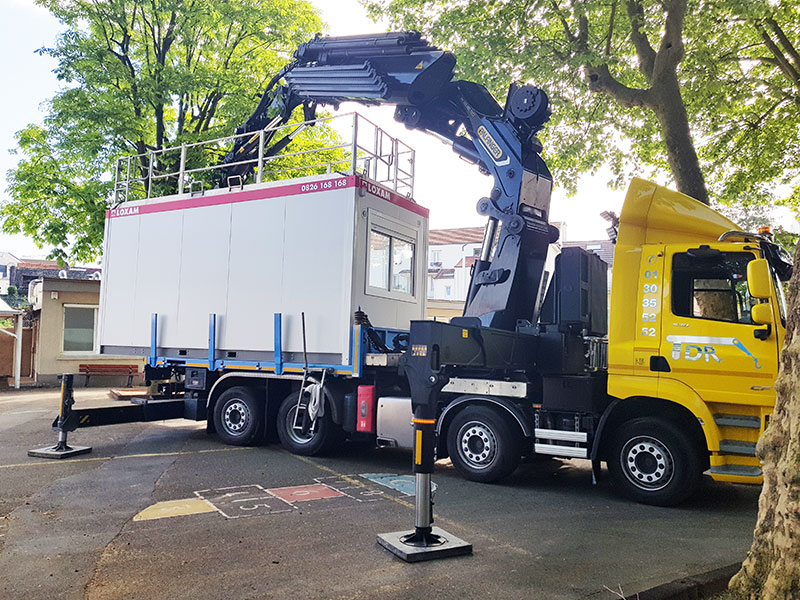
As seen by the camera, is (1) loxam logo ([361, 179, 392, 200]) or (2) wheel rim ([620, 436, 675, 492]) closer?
(2) wheel rim ([620, 436, 675, 492])

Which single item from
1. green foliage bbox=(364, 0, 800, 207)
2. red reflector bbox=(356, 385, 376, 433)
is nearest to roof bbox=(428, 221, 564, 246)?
green foliage bbox=(364, 0, 800, 207)

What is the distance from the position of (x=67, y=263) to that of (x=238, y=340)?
31.1ft

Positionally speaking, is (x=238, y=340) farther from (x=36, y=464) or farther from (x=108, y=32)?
(x=108, y=32)

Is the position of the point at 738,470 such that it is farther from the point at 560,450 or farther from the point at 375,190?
the point at 375,190

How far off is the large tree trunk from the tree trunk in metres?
8.31

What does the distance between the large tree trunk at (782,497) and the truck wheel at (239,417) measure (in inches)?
295

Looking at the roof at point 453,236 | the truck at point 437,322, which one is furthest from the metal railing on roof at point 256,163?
the roof at point 453,236

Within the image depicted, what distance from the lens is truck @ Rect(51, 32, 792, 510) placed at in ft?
22.0

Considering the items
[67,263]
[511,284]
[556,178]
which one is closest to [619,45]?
[556,178]

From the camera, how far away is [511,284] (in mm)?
8188

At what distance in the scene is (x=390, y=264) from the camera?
979cm

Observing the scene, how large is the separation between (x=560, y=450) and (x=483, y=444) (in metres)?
0.93

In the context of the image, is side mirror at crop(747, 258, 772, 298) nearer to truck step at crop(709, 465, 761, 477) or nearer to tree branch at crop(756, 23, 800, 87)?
truck step at crop(709, 465, 761, 477)

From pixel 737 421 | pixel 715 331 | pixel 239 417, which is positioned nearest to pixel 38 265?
pixel 239 417
